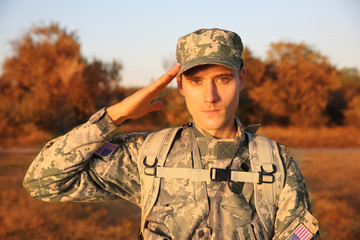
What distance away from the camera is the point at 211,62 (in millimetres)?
2576

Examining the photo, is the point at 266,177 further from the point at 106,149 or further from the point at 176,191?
the point at 106,149

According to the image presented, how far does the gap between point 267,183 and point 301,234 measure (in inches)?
16.8

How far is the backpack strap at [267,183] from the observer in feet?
8.50

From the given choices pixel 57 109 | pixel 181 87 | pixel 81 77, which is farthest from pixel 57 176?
pixel 81 77

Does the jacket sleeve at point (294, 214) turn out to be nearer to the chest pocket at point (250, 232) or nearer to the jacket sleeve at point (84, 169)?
the chest pocket at point (250, 232)

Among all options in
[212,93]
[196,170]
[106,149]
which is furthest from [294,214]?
[106,149]

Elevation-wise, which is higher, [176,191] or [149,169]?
[149,169]

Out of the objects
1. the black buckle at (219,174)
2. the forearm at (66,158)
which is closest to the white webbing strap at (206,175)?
the black buckle at (219,174)

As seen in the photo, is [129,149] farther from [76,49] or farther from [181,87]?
[76,49]

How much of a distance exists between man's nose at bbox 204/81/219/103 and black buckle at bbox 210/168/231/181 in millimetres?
527

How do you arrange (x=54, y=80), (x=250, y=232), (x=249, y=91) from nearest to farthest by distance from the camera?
(x=250, y=232) → (x=54, y=80) → (x=249, y=91)

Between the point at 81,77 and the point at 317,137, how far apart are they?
14632 millimetres

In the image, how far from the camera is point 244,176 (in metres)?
2.66

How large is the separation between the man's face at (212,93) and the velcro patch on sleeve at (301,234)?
929 mm
